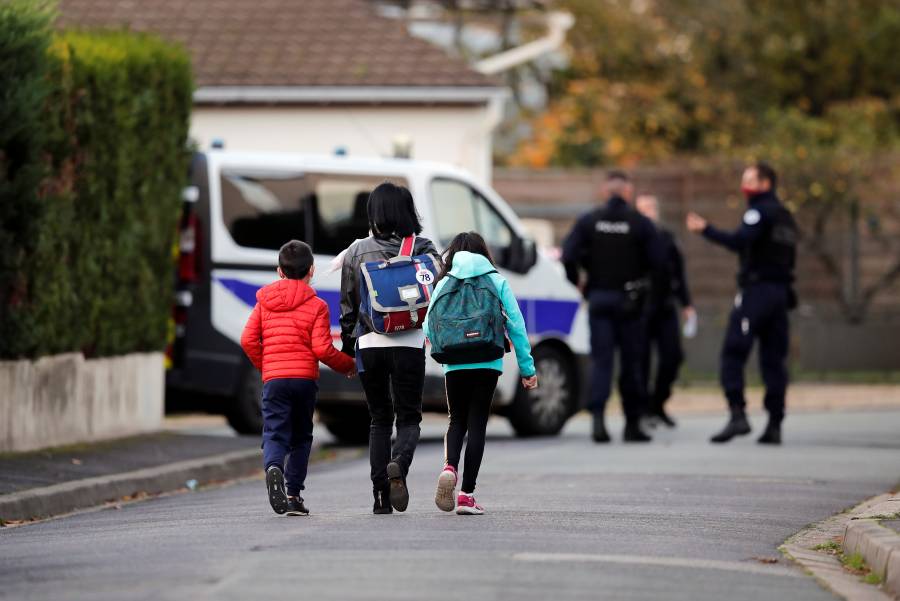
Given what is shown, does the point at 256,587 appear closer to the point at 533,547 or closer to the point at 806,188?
the point at 533,547

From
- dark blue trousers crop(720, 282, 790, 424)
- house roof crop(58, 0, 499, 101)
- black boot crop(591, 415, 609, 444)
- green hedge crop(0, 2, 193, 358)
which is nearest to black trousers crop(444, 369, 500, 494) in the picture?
green hedge crop(0, 2, 193, 358)

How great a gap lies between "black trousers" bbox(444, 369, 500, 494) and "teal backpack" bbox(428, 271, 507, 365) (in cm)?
10

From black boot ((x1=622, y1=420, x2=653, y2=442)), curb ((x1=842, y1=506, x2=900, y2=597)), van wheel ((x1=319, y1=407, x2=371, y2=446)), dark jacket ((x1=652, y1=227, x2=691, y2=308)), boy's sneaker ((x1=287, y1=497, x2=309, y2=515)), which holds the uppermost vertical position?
dark jacket ((x1=652, y1=227, x2=691, y2=308))

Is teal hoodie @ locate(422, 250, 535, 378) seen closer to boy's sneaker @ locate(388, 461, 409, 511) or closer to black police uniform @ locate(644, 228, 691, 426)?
boy's sneaker @ locate(388, 461, 409, 511)

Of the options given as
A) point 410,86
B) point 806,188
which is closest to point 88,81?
point 410,86

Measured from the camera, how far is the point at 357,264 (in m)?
9.80

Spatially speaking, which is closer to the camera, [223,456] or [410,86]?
[223,456]

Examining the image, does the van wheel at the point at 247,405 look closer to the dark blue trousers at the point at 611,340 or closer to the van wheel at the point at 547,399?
the van wheel at the point at 547,399

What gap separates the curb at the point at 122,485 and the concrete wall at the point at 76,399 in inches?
37.7

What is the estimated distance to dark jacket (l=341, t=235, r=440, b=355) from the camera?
9.80m

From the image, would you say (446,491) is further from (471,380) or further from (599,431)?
(599,431)

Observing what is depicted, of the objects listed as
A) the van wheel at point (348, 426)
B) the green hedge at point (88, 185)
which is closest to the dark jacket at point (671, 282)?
the van wheel at point (348, 426)

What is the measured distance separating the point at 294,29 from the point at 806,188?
6861 mm

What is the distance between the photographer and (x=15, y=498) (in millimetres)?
10688
